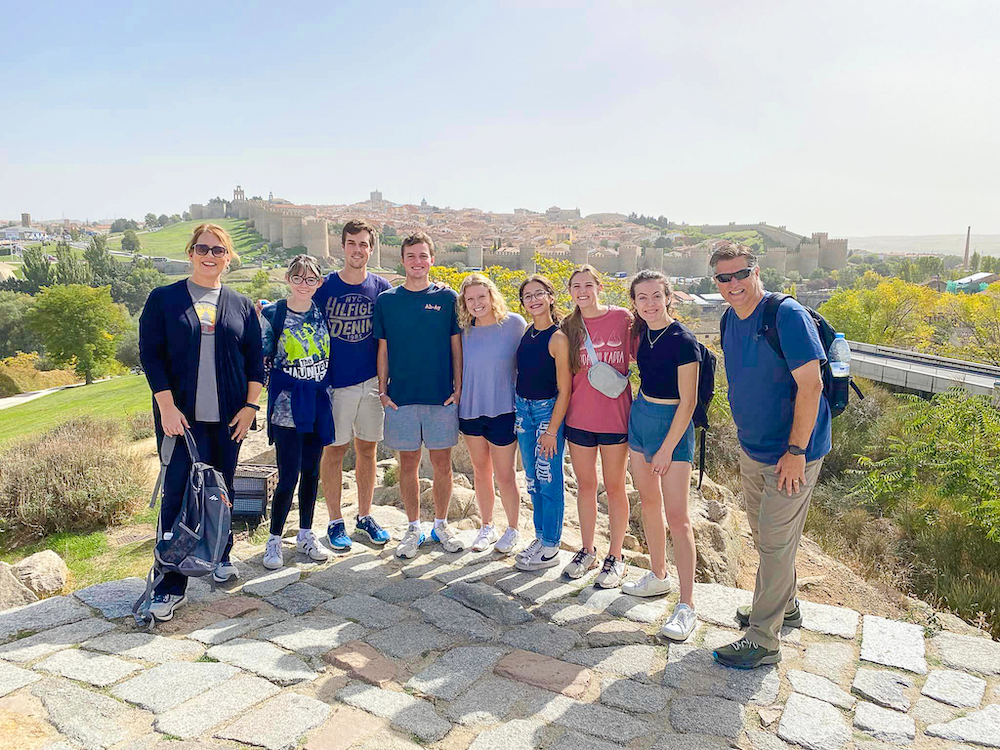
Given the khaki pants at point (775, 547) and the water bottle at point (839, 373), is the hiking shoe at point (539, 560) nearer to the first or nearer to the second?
the khaki pants at point (775, 547)

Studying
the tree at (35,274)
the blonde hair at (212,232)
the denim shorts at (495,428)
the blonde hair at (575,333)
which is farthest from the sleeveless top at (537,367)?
the tree at (35,274)

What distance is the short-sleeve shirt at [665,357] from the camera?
9.62 feet

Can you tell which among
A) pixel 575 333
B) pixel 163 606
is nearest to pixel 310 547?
pixel 163 606

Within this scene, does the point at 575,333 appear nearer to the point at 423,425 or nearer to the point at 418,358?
the point at 418,358

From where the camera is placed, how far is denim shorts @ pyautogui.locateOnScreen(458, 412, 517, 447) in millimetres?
3684

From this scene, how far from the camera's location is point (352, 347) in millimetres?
3734

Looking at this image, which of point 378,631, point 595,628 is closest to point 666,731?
point 595,628

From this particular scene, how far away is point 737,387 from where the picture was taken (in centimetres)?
272

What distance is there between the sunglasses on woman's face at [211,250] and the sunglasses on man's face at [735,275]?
7.57ft

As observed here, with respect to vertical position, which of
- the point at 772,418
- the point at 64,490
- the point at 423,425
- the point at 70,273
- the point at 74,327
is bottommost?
the point at 74,327

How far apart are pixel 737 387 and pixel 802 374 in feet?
0.98

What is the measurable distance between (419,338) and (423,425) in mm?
508

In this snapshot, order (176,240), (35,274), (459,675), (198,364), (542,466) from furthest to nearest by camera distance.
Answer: (176,240)
(35,274)
(542,466)
(198,364)
(459,675)

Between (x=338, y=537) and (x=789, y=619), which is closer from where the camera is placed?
(x=789, y=619)
